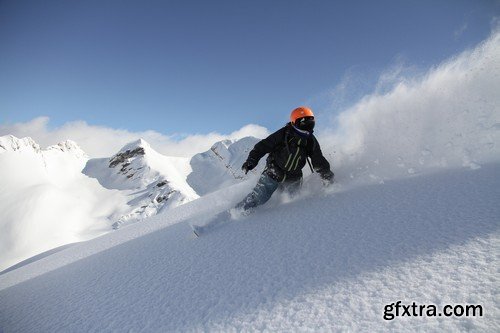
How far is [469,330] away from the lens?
1355 millimetres

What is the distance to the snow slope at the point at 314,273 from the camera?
5.56 ft

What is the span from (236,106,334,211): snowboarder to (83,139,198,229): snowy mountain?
94.9m

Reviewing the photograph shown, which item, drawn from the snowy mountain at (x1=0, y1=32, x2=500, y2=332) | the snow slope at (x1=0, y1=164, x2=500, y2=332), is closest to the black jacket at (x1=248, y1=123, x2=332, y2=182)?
the snowy mountain at (x1=0, y1=32, x2=500, y2=332)

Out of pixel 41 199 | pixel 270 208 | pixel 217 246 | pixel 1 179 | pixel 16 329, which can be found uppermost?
pixel 1 179

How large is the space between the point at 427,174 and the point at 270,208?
2.37 meters

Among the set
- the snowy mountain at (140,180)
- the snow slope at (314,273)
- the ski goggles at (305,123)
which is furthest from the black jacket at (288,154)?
the snowy mountain at (140,180)

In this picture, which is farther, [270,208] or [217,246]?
[270,208]

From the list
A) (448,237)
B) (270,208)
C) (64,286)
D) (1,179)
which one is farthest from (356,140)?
(1,179)

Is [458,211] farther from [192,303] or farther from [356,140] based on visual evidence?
[356,140]

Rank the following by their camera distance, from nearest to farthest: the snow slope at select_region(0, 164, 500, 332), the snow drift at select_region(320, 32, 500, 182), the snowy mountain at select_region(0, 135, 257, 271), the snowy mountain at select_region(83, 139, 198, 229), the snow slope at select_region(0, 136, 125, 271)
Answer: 1. the snow slope at select_region(0, 164, 500, 332)
2. the snow drift at select_region(320, 32, 500, 182)
3. the snow slope at select_region(0, 136, 125, 271)
4. the snowy mountain at select_region(0, 135, 257, 271)
5. the snowy mountain at select_region(83, 139, 198, 229)

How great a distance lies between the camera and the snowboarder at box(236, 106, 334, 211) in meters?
4.55

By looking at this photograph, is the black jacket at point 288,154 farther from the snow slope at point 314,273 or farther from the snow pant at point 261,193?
the snow slope at point 314,273

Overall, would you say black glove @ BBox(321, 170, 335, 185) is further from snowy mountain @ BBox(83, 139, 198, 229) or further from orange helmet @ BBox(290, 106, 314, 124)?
snowy mountain @ BBox(83, 139, 198, 229)

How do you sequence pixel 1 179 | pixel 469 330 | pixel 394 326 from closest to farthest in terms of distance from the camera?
pixel 469 330, pixel 394 326, pixel 1 179
